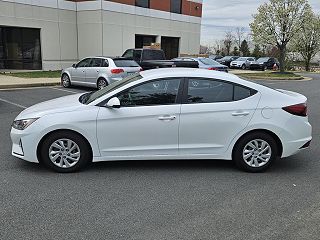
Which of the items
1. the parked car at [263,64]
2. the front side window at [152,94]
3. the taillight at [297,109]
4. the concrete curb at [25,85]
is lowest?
the concrete curb at [25,85]

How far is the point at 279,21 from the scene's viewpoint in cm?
2473

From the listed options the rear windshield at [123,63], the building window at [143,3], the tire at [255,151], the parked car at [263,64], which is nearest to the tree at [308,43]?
the parked car at [263,64]

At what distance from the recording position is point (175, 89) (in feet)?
15.3

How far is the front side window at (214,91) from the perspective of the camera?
4.66 meters

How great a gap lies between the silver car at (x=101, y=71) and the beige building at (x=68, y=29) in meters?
9.30

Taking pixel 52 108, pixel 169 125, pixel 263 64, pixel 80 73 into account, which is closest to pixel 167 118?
pixel 169 125

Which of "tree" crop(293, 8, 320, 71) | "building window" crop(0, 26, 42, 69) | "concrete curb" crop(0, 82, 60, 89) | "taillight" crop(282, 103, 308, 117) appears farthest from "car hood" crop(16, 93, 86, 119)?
"tree" crop(293, 8, 320, 71)

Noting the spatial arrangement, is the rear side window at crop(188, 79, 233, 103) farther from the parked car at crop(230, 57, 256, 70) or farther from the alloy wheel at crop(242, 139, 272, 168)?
the parked car at crop(230, 57, 256, 70)

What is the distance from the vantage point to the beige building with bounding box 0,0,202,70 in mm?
21016

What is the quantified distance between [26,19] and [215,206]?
20.9 meters

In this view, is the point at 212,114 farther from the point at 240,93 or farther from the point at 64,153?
the point at 64,153

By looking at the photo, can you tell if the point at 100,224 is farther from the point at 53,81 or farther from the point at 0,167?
the point at 53,81

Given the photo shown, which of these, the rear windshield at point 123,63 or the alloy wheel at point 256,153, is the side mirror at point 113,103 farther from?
the rear windshield at point 123,63

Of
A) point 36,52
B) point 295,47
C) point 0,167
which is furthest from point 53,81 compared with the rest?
point 295,47
